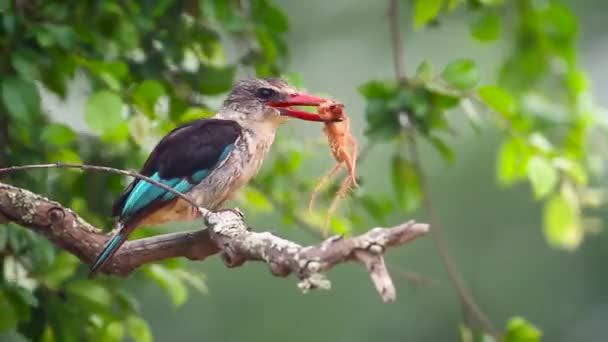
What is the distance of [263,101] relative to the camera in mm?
5262

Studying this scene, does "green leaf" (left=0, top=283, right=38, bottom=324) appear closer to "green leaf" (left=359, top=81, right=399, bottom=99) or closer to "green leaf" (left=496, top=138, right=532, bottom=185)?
"green leaf" (left=359, top=81, right=399, bottom=99)

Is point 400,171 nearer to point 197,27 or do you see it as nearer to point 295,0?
point 197,27

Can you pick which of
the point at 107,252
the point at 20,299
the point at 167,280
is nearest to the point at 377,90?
the point at 167,280

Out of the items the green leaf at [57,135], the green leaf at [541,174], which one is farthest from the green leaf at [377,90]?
the green leaf at [57,135]

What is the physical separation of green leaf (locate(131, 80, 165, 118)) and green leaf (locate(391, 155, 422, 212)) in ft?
4.06

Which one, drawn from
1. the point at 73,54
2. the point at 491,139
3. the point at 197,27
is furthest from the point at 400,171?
the point at 491,139

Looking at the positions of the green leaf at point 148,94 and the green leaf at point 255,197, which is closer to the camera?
the green leaf at point 148,94

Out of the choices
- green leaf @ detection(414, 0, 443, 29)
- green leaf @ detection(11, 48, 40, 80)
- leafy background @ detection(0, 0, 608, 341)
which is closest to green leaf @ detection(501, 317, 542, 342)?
leafy background @ detection(0, 0, 608, 341)

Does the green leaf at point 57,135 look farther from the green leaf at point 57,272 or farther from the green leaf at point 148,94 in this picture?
the green leaf at point 57,272

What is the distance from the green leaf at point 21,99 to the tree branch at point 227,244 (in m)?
0.76

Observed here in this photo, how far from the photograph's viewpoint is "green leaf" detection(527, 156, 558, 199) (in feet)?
18.6

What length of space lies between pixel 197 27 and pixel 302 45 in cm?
477

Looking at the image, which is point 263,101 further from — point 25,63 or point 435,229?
point 435,229

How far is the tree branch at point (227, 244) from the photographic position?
10.2 feet
